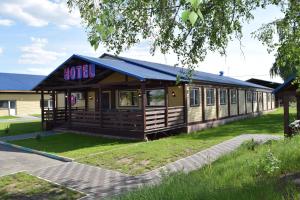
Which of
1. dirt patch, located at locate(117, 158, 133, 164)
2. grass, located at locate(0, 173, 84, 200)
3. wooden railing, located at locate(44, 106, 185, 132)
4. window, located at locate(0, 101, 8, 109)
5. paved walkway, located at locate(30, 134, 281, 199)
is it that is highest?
window, located at locate(0, 101, 8, 109)

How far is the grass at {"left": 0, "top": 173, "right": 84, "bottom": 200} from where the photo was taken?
8.89m

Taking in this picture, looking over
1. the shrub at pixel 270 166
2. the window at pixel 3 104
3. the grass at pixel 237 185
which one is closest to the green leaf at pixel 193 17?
the grass at pixel 237 185

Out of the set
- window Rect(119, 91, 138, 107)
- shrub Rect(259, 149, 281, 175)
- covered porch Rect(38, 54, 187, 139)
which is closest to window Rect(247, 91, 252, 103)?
→ covered porch Rect(38, 54, 187, 139)

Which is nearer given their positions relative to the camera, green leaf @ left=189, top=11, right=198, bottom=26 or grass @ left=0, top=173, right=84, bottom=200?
green leaf @ left=189, top=11, right=198, bottom=26

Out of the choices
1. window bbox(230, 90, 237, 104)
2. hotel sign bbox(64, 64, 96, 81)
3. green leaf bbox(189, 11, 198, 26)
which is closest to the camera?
green leaf bbox(189, 11, 198, 26)

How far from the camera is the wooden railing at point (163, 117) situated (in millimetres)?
17734

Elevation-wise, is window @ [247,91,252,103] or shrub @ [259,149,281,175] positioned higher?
window @ [247,91,252,103]

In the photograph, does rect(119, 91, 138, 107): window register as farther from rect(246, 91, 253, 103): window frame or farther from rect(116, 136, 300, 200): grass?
rect(116, 136, 300, 200): grass

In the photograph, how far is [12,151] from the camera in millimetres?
15695

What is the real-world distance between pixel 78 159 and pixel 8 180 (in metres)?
2.97

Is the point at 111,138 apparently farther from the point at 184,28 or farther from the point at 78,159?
the point at 184,28

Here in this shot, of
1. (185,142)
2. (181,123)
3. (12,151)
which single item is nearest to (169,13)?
(185,142)

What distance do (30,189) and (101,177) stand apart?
1958 millimetres

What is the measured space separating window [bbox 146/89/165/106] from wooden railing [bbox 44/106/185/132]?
1879 mm
